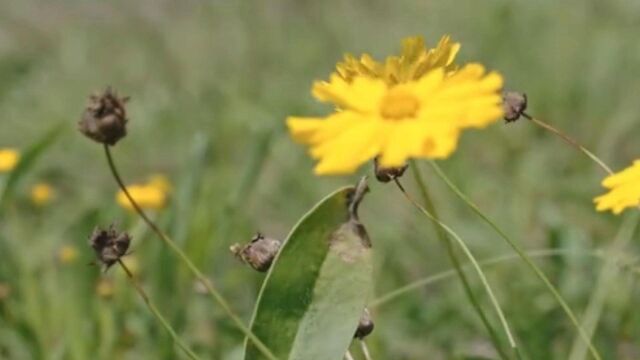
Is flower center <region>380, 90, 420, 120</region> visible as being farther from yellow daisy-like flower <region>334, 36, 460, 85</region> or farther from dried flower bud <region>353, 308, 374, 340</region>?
dried flower bud <region>353, 308, 374, 340</region>

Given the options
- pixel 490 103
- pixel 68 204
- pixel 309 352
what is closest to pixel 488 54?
pixel 68 204

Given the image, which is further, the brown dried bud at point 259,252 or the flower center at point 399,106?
the brown dried bud at point 259,252

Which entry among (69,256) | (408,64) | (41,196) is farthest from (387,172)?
(41,196)

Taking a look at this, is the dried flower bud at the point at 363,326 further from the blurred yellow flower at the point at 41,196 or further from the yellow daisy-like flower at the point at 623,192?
the blurred yellow flower at the point at 41,196

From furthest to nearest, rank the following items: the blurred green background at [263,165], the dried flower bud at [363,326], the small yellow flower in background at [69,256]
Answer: the small yellow flower in background at [69,256] < the blurred green background at [263,165] < the dried flower bud at [363,326]

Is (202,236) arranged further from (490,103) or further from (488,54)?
(488,54)

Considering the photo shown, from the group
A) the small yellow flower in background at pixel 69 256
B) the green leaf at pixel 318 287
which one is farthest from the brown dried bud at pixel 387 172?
the small yellow flower in background at pixel 69 256

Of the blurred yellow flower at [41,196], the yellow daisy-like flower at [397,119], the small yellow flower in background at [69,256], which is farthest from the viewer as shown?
the blurred yellow flower at [41,196]

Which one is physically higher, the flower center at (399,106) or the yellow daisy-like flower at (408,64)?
the yellow daisy-like flower at (408,64)
